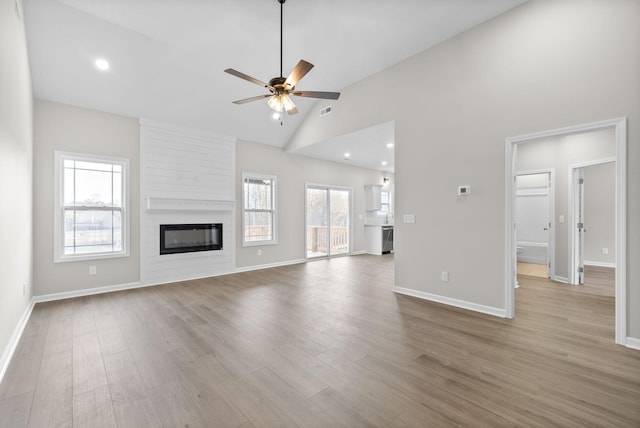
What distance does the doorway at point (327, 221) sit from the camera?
764 cm

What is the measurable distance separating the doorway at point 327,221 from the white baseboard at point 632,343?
573cm

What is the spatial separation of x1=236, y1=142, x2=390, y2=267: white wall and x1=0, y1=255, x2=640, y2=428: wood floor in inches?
105

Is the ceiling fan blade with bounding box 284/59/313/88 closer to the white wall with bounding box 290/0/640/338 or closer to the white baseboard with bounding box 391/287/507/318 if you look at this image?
the white wall with bounding box 290/0/640/338

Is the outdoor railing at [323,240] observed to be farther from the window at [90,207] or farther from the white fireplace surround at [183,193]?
the window at [90,207]

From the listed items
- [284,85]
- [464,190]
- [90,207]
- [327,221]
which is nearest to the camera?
[284,85]

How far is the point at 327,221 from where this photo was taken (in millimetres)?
7867

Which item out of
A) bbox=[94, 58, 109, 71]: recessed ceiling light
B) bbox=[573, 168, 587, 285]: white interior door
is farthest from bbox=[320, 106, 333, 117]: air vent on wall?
bbox=[573, 168, 587, 285]: white interior door

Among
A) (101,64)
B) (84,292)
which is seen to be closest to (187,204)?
(84,292)

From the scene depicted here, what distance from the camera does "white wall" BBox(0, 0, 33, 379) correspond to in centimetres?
227

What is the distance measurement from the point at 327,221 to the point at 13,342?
20.4 feet

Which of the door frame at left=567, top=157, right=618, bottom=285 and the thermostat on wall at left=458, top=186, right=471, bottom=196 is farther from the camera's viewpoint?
the door frame at left=567, top=157, right=618, bottom=285

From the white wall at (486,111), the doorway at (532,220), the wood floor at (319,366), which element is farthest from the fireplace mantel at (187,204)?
the doorway at (532,220)

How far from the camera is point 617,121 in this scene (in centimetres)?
262

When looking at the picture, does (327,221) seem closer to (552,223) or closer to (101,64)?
(552,223)
